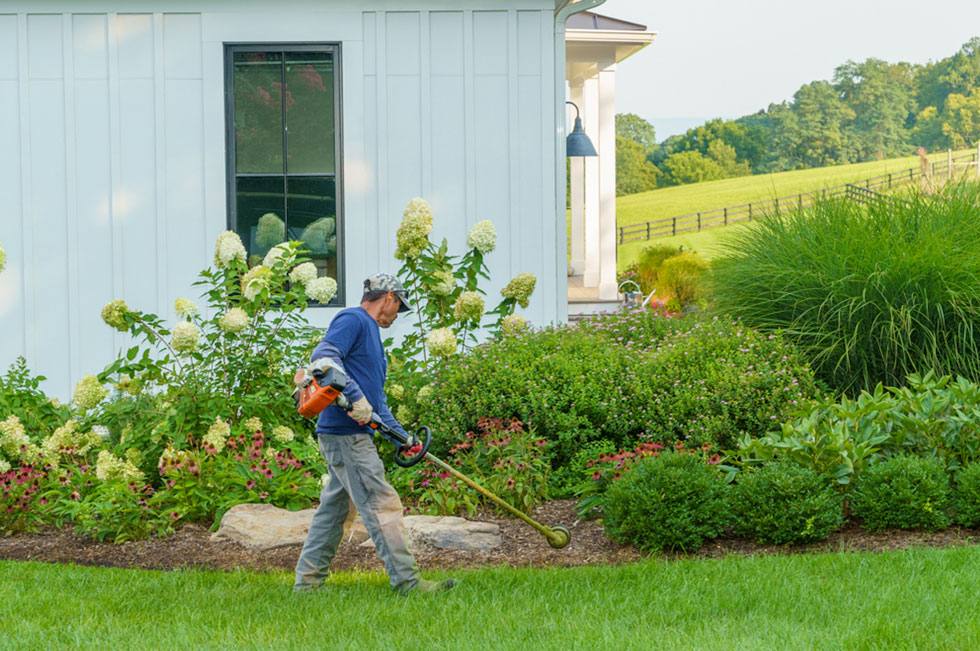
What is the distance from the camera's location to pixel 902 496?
599 centimetres

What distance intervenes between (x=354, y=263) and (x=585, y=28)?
22.0 ft

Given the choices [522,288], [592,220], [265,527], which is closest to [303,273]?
[522,288]

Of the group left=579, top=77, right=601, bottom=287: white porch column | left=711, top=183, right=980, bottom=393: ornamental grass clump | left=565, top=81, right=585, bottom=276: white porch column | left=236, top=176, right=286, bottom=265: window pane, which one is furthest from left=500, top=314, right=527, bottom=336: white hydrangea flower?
left=565, top=81, right=585, bottom=276: white porch column

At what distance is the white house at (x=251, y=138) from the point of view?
9.51 metres

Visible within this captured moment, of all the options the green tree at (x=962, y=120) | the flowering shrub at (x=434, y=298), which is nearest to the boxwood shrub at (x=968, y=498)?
the flowering shrub at (x=434, y=298)

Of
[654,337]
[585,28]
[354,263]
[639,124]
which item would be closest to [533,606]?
[654,337]

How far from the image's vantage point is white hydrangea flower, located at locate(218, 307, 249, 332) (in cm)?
716

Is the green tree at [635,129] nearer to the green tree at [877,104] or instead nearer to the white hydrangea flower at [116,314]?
the green tree at [877,104]

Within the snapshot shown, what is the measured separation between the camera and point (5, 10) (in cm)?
951

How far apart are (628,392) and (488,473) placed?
42.2 inches

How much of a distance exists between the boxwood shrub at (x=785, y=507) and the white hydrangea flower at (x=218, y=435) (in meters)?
2.92

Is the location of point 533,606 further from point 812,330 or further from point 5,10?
point 5,10

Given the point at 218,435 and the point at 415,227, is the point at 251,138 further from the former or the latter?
the point at 218,435

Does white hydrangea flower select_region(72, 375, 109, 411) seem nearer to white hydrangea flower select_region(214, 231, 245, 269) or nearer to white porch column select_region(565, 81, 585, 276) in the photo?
white hydrangea flower select_region(214, 231, 245, 269)
